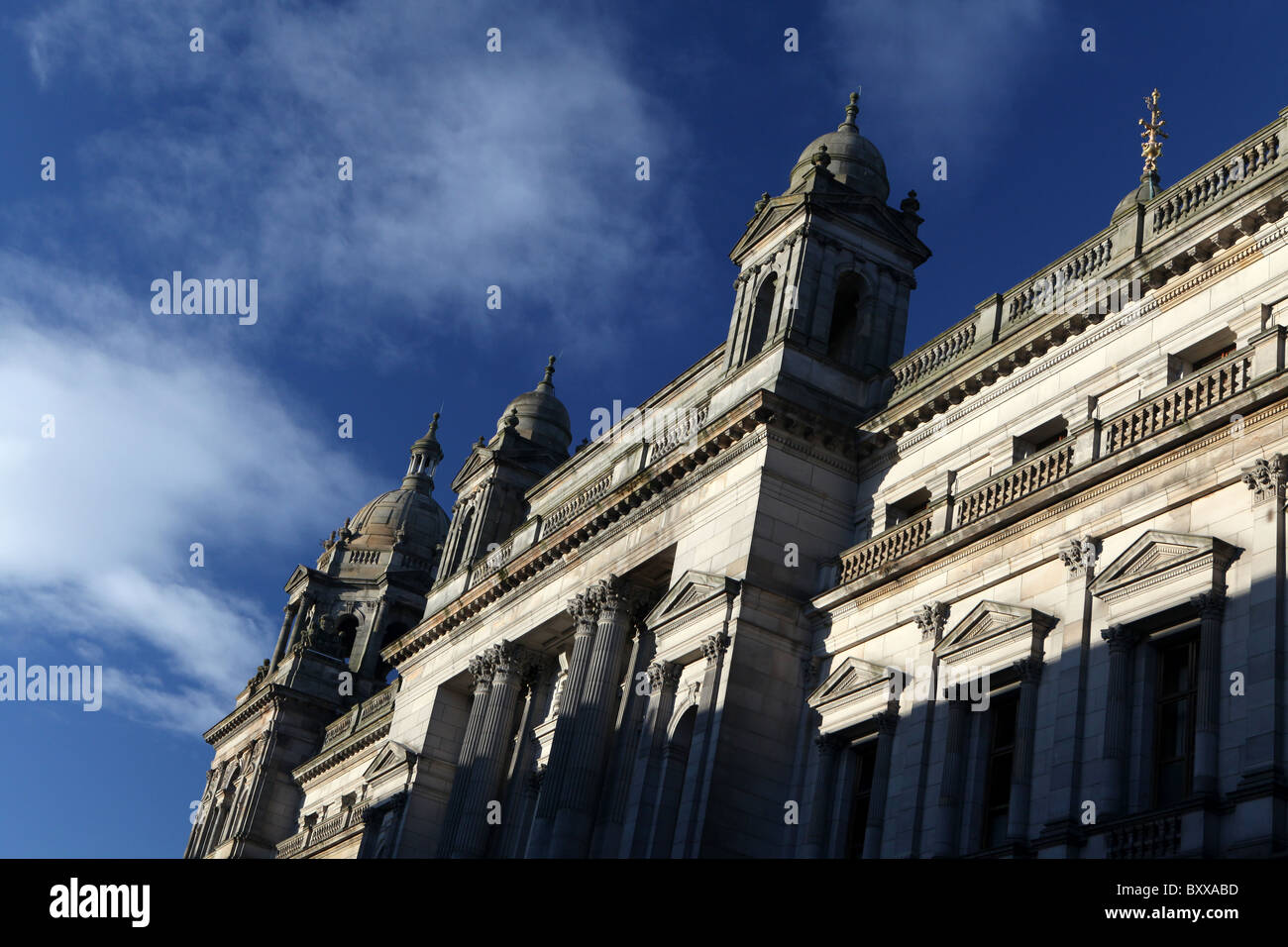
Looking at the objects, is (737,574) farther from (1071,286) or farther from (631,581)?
(1071,286)

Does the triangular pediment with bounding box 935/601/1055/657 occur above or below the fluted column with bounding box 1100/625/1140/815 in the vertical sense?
above

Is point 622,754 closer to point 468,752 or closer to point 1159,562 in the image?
point 468,752

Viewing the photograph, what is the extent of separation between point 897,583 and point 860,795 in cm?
389

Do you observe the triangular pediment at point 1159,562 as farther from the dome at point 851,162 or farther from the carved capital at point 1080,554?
the dome at point 851,162

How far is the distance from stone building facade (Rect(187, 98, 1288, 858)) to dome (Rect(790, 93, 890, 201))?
128mm

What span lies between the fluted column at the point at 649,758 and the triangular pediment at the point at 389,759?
12.1 m

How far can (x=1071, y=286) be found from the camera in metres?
29.4

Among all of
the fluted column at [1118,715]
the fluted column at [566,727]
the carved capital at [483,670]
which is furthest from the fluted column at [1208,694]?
the carved capital at [483,670]

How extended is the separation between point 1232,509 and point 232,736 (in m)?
50.8

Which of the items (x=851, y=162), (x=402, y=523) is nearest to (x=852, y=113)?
(x=851, y=162)

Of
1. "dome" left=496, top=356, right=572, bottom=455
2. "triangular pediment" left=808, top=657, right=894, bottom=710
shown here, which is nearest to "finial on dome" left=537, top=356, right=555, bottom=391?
"dome" left=496, top=356, right=572, bottom=455

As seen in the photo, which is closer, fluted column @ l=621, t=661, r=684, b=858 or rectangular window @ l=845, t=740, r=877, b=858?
rectangular window @ l=845, t=740, r=877, b=858

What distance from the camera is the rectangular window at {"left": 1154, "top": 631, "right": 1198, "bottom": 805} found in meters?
22.0

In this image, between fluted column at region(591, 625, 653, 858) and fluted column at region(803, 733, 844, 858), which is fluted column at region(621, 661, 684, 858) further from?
fluted column at region(803, 733, 844, 858)
